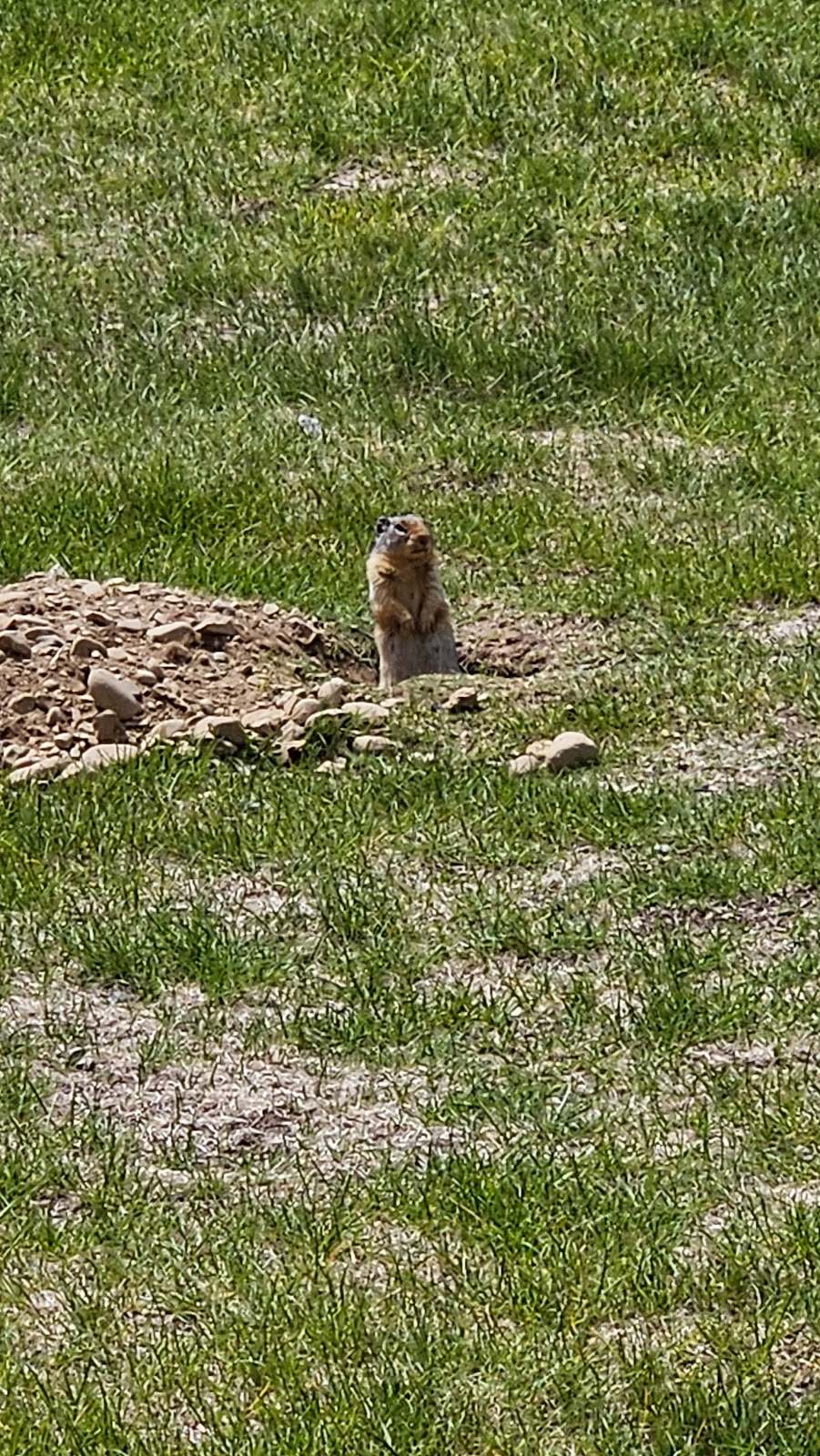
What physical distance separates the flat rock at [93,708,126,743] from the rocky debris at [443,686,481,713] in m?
1.08

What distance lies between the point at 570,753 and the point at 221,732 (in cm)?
113

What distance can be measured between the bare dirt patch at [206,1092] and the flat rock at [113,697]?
76.1 inches

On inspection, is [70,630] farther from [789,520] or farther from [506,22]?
[506,22]

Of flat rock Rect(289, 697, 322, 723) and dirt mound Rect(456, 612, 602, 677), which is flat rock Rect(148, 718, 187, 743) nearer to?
flat rock Rect(289, 697, 322, 723)

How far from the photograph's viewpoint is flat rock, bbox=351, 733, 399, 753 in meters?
7.65

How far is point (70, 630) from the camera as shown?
835 centimetres

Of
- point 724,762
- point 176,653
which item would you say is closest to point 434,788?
point 724,762

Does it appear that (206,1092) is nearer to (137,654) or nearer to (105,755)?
(105,755)

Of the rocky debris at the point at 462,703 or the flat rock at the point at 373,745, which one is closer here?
the flat rock at the point at 373,745

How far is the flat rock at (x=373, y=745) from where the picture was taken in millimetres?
7648

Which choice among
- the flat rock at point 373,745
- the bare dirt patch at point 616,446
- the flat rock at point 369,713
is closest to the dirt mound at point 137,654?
the flat rock at point 369,713

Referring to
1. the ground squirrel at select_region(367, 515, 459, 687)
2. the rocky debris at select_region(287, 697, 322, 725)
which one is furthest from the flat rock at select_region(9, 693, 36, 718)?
the ground squirrel at select_region(367, 515, 459, 687)

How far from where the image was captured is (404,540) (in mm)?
8547

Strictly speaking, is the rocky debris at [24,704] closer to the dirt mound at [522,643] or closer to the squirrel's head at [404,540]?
the squirrel's head at [404,540]
